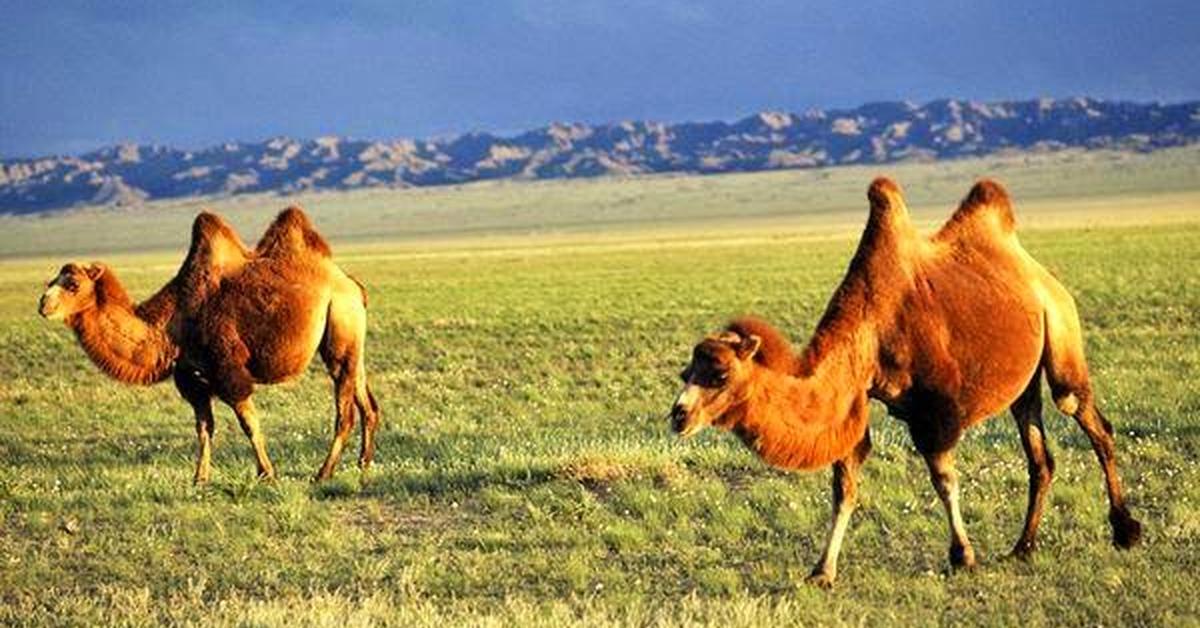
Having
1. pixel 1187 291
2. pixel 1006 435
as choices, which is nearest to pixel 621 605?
pixel 1006 435

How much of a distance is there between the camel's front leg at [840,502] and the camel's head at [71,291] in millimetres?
7778

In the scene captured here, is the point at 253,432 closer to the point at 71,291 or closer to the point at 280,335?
the point at 280,335

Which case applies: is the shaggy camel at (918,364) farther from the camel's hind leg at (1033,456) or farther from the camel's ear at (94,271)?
the camel's ear at (94,271)

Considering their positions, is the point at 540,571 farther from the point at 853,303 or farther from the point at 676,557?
the point at 853,303

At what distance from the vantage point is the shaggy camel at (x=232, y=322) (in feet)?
42.6

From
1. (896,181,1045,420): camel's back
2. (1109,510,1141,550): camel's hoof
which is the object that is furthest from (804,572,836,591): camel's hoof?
(1109,510,1141,550): camel's hoof

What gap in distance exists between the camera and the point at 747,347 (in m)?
7.22

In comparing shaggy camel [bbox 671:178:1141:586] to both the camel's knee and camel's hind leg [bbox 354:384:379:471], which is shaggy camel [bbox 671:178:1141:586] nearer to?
the camel's knee

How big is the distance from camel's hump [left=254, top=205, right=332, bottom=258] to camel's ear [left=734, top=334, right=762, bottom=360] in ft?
23.1

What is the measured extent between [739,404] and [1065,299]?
2.96 metres

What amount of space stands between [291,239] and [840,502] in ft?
22.6

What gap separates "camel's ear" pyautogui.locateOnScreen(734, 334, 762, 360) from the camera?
23.7 feet

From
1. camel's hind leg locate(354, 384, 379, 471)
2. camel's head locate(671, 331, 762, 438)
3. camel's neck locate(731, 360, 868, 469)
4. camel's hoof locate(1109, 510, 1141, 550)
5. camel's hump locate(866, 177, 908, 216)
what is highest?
camel's hump locate(866, 177, 908, 216)

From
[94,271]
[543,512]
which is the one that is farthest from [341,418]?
[543,512]
